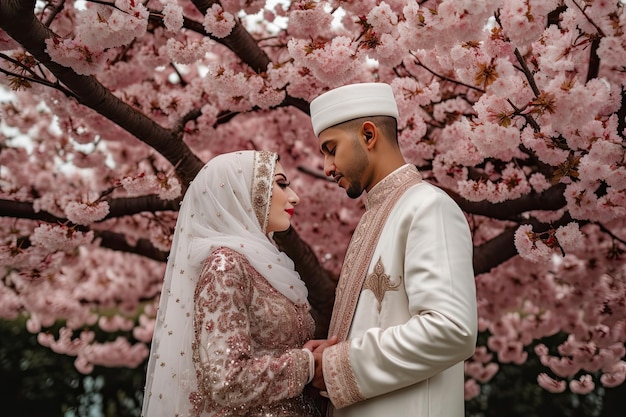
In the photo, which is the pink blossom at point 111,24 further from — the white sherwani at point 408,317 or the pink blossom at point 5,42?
the white sherwani at point 408,317

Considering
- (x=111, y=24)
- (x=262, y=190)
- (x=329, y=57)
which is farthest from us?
(x=329, y=57)

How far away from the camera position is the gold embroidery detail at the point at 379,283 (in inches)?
83.6

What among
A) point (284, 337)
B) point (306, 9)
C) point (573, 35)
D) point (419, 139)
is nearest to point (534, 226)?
point (419, 139)

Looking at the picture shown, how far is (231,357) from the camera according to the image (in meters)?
2.09

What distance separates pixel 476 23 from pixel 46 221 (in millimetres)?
3138

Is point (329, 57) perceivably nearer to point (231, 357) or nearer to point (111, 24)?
point (111, 24)

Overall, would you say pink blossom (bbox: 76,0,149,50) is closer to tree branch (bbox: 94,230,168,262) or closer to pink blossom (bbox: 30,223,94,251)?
pink blossom (bbox: 30,223,94,251)

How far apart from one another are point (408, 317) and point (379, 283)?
0.52 ft

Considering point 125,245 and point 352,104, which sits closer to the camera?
point 352,104

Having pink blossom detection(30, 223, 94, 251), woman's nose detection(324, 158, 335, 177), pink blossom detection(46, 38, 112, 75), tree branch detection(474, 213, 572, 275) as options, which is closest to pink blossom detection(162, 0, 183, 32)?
pink blossom detection(46, 38, 112, 75)

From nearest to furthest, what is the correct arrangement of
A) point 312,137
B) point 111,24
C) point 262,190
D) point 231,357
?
point 231,357
point 262,190
point 111,24
point 312,137

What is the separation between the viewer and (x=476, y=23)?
2.62 meters

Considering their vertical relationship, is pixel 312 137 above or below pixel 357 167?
above

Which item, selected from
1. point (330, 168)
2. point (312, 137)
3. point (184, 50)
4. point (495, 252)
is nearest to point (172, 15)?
point (184, 50)
